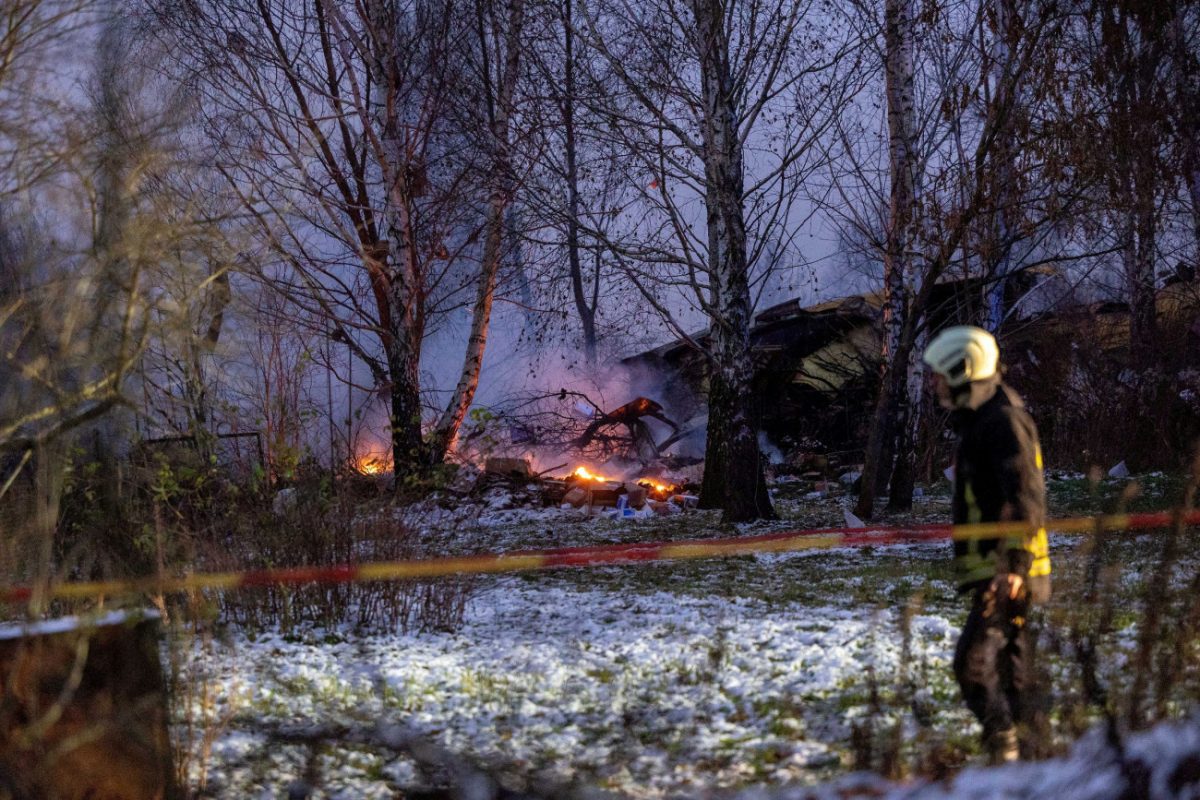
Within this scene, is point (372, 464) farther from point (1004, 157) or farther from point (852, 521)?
point (1004, 157)

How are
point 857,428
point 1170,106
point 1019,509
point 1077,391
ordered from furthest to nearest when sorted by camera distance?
1. point 857,428
2. point 1077,391
3. point 1170,106
4. point 1019,509

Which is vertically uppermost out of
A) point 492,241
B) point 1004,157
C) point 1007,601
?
point 492,241

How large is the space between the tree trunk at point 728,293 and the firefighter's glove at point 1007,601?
803 centimetres

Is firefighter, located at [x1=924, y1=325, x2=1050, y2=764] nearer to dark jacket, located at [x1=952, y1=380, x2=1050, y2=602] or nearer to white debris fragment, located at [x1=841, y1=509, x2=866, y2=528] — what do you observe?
dark jacket, located at [x1=952, y1=380, x2=1050, y2=602]

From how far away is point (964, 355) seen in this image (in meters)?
3.93

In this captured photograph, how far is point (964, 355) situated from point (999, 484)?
0.50 m

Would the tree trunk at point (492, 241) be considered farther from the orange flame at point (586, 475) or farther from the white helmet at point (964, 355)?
the white helmet at point (964, 355)

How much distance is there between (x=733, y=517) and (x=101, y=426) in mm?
7096

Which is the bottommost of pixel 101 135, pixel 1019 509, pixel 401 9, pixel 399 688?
pixel 399 688

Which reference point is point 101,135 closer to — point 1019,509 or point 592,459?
point 1019,509

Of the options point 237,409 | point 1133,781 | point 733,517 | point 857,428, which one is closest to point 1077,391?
point 857,428

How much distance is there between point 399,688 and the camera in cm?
568

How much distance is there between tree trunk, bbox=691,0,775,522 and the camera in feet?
39.1

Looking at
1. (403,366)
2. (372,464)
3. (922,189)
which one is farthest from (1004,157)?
(403,366)
